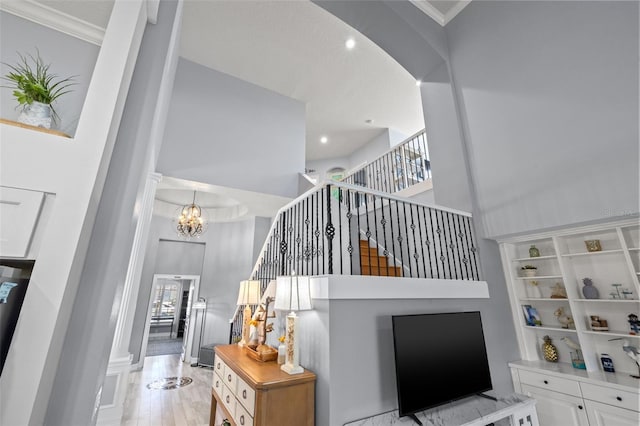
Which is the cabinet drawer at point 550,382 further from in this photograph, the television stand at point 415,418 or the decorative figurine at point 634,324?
the television stand at point 415,418

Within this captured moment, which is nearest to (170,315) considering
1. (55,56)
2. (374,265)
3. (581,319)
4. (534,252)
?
(374,265)

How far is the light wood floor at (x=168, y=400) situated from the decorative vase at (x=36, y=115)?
14.6 feet

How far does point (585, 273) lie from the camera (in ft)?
10.5

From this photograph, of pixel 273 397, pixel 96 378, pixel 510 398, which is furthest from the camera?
pixel 510 398

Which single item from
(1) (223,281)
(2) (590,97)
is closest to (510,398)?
(2) (590,97)

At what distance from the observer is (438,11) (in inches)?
184

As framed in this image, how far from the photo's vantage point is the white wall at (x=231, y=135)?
539 centimetres

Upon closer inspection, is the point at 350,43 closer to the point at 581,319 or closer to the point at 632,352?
the point at 581,319

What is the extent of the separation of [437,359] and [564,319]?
2.08 m

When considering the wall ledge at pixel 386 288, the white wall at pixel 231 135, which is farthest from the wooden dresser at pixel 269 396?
the white wall at pixel 231 135

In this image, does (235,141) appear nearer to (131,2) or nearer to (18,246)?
(131,2)

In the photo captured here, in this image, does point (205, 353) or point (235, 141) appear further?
point (205, 353)

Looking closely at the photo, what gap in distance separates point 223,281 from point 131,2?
296 inches

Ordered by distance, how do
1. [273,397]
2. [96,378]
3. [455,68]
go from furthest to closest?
[455,68] < [273,397] < [96,378]
